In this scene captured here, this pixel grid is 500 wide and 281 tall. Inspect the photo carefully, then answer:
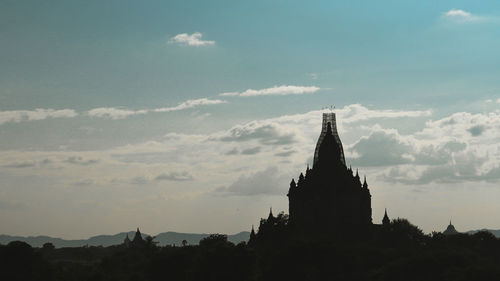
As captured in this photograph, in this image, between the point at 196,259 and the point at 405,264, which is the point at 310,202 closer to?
the point at 196,259

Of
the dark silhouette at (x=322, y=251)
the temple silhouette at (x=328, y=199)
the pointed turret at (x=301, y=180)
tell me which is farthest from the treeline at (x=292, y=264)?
the pointed turret at (x=301, y=180)

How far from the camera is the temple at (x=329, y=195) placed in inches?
6339

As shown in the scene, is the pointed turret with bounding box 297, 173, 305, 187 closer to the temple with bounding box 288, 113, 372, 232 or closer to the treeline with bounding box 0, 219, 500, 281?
the temple with bounding box 288, 113, 372, 232

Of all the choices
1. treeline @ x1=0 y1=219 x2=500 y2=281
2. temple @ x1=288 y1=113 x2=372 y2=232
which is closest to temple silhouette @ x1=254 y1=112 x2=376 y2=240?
temple @ x1=288 y1=113 x2=372 y2=232

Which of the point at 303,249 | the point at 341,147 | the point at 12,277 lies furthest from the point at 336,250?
the point at 341,147

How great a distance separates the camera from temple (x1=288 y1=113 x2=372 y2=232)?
16100cm

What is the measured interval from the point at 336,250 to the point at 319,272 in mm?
5448

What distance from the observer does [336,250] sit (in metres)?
116

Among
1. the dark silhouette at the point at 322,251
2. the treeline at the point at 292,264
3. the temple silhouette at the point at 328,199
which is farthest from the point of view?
the temple silhouette at the point at 328,199

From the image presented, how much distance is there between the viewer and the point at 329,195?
6378 inches

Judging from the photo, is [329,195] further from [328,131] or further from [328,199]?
[328,131]

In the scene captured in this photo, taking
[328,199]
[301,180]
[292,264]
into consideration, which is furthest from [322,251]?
[301,180]

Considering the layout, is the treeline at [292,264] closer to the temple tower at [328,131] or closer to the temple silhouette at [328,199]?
the temple silhouette at [328,199]

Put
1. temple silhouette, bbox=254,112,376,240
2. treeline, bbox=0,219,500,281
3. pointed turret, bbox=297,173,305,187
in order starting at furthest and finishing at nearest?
pointed turret, bbox=297,173,305,187 → temple silhouette, bbox=254,112,376,240 → treeline, bbox=0,219,500,281
